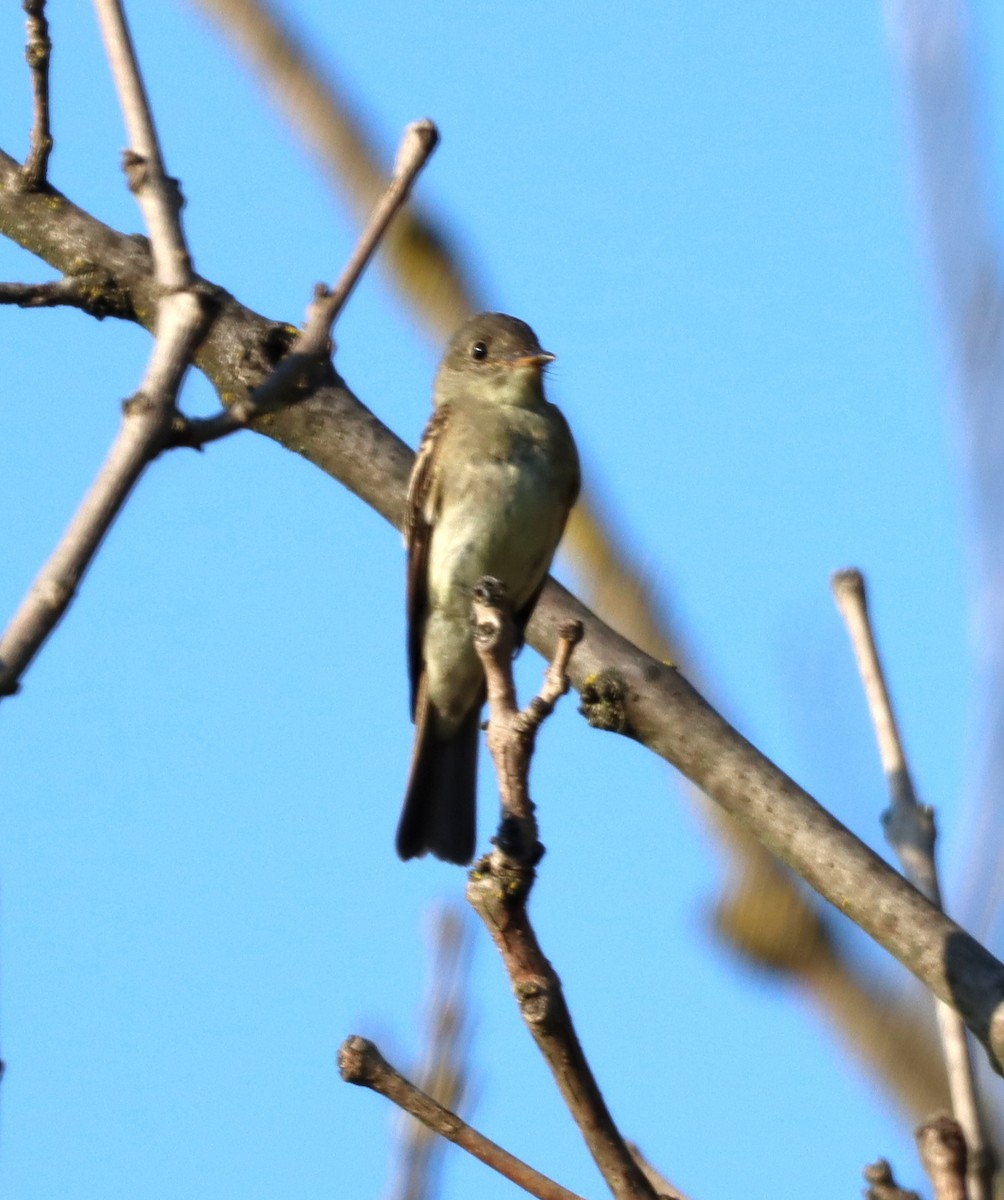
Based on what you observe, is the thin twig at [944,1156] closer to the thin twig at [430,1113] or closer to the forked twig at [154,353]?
the thin twig at [430,1113]

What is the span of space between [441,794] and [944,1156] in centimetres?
472

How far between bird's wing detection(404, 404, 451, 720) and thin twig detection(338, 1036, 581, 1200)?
3.34 m

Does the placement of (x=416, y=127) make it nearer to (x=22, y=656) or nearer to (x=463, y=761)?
(x=22, y=656)

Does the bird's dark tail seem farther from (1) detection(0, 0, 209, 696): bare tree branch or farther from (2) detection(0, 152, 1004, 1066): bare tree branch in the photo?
(1) detection(0, 0, 209, 696): bare tree branch

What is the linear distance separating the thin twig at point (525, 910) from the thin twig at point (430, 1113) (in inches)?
5.0

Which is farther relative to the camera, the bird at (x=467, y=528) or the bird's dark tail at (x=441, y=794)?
the bird's dark tail at (x=441, y=794)

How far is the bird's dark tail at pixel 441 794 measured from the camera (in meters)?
6.48

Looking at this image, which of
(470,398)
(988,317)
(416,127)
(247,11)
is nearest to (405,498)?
(247,11)

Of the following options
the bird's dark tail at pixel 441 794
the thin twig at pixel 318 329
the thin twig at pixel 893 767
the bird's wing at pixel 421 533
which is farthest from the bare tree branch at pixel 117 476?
the bird's dark tail at pixel 441 794

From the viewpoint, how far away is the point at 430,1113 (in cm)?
264

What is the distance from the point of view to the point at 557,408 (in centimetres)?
684

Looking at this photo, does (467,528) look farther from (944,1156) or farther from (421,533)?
(944,1156)

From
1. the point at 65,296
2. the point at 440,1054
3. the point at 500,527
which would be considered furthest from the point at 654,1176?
the point at 500,527

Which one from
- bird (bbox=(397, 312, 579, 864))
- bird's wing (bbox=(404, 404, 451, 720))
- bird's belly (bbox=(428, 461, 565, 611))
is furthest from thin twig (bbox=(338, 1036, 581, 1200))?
bird's belly (bbox=(428, 461, 565, 611))
